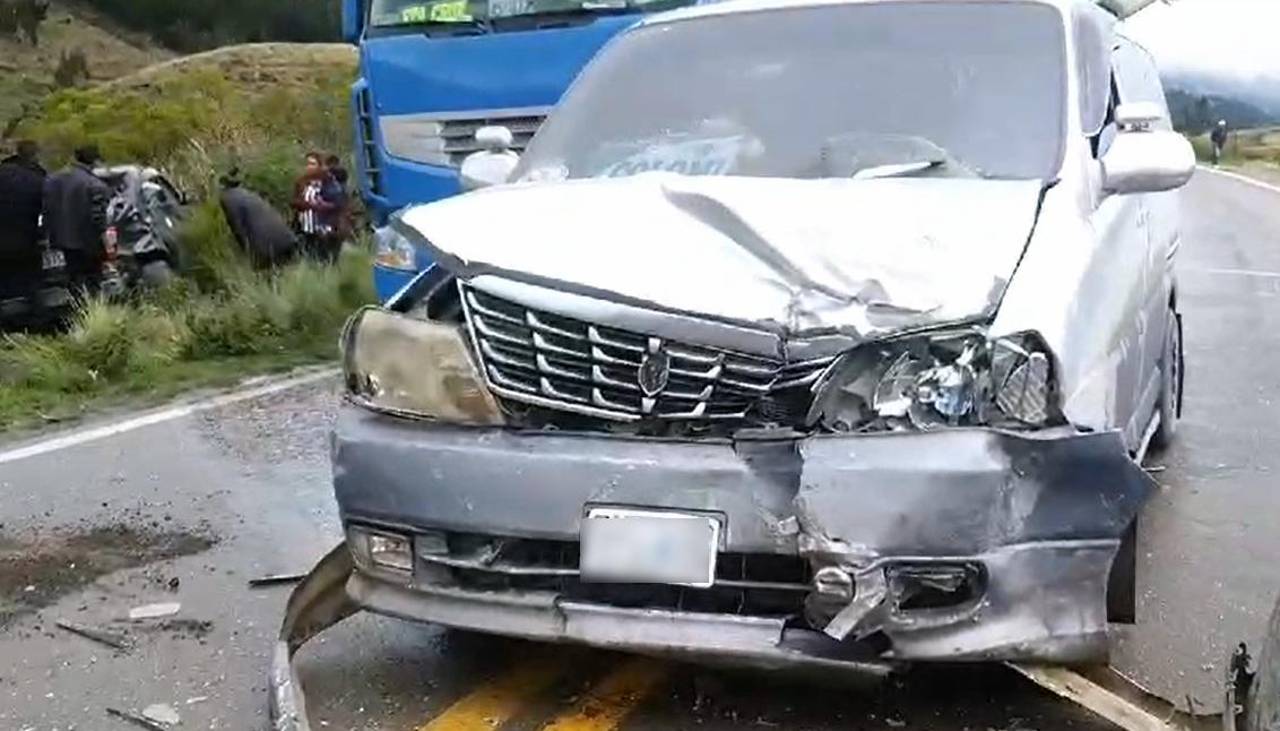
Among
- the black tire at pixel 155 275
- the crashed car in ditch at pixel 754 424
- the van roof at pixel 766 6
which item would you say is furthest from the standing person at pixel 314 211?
the crashed car in ditch at pixel 754 424

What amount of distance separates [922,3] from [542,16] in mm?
4347

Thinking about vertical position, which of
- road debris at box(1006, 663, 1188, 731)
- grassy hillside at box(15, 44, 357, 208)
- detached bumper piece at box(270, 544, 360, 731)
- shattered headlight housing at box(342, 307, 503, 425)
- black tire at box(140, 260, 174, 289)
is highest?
shattered headlight housing at box(342, 307, 503, 425)

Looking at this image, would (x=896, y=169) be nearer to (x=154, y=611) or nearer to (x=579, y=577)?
(x=579, y=577)

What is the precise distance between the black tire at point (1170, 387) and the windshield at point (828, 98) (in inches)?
62.3

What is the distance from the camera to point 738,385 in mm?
3387

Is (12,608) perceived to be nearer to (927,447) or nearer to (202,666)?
(202,666)

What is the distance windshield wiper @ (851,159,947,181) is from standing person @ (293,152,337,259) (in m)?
9.78

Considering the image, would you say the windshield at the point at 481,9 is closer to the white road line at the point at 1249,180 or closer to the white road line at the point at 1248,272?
the white road line at the point at 1248,272

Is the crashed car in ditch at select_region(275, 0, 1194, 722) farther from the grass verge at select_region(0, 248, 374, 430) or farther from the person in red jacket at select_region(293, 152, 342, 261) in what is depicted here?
the person in red jacket at select_region(293, 152, 342, 261)

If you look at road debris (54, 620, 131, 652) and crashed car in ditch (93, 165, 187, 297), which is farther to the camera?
crashed car in ditch (93, 165, 187, 297)

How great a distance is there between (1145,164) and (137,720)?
2945 mm

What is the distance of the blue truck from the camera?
29.2 feet

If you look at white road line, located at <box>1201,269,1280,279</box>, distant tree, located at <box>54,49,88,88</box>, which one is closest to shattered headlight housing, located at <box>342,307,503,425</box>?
white road line, located at <box>1201,269,1280,279</box>

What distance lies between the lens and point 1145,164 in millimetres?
4352
